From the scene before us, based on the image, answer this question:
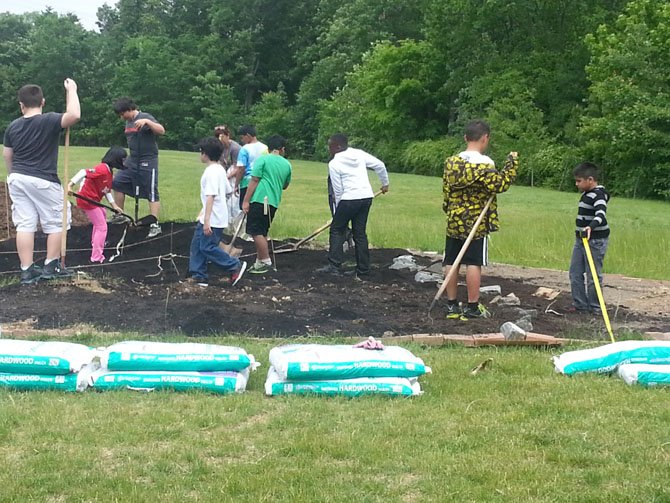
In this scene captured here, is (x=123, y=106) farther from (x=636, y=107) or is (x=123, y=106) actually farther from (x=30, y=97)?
(x=636, y=107)

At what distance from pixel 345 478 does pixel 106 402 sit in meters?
1.72

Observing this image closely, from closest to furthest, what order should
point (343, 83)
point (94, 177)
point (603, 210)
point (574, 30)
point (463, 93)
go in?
point (603, 210), point (94, 177), point (574, 30), point (463, 93), point (343, 83)

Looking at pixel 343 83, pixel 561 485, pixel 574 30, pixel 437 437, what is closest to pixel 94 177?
pixel 437 437

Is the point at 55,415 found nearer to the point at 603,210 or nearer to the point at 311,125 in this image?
the point at 603,210

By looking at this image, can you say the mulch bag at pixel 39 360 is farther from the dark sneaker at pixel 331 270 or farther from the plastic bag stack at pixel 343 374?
the dark sneaker at pixel 331 270

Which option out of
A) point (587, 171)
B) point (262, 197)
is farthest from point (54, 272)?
point (587, 171)

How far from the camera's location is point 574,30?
38000 mm

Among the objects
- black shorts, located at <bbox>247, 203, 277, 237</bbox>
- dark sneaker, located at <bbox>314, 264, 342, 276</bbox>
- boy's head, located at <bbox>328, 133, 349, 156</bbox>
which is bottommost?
dark sneaker, located at <bbox>314, 264, 342, 276</bbox>

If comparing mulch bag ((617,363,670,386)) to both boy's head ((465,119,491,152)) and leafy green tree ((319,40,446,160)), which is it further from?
leafy green tree ((319,40,446,160))

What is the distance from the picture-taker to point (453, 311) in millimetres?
7066

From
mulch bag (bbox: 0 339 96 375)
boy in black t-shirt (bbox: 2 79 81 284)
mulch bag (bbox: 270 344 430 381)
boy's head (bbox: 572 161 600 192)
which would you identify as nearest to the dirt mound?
boy in black t-shirt (bbox: 2 79 81 284)

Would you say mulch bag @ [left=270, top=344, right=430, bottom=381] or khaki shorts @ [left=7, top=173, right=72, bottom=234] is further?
khaki shorts @ [left=7, top=173, right=72, bottom=234]

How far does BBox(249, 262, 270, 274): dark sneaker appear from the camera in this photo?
904 centimetres

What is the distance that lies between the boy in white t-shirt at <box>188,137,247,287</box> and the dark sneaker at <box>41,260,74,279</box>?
126 cm
